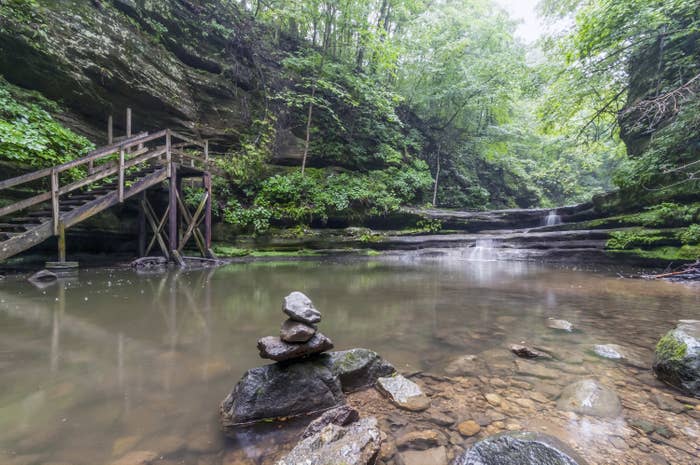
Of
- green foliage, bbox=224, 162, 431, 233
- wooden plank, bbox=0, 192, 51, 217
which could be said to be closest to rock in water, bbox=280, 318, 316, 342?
wooden plank, bbox=0, 192, 51, 217

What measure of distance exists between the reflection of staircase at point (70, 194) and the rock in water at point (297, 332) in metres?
6.82

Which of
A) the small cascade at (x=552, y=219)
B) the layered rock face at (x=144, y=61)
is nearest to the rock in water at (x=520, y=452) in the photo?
the layered rock face at (x=144, y=61)

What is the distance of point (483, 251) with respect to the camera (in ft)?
42.6

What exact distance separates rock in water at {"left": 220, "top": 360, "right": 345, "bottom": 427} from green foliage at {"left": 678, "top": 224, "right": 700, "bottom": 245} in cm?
1058

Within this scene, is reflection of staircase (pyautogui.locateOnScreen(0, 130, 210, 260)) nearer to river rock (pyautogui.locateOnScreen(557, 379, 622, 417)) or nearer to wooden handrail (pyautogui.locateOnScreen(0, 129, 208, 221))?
wooden handrail (pyautogui.locateOnScreen(0, 129, 208, 221))

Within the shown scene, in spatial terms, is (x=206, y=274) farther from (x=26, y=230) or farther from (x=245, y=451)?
(x=245, y=451)

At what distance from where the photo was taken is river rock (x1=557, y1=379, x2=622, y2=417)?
1886mm

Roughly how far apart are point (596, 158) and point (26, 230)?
3044cm

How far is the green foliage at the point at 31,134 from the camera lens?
6.83 meters

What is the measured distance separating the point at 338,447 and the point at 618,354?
9.27ft

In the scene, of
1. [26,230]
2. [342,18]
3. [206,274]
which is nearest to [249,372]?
[206,274]

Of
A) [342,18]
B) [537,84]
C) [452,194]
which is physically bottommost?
[452,194]

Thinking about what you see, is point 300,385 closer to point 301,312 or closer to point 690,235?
point 301,312

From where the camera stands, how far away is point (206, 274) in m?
7.49
